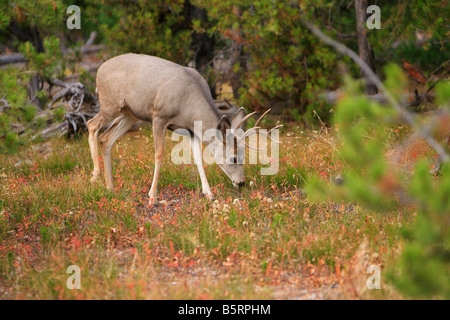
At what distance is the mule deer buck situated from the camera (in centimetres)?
680

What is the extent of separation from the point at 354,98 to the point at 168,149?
5.84 metres

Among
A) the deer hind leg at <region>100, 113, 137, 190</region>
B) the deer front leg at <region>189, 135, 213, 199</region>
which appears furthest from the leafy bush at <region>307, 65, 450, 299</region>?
the deer hind leg at <region>100, 113, 137, 190</region>

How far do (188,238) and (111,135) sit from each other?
289 cm

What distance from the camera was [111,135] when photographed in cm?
760

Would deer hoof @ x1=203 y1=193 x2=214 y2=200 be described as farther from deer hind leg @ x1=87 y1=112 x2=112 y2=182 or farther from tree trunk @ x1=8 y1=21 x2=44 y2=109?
tree trunk @ x1=8 y1=21 x2=44 y2=109

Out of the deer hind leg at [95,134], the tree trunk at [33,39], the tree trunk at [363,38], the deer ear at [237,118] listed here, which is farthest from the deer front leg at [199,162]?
the tree trunk at [33,39]

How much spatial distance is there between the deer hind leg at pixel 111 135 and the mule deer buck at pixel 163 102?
21 millimetres

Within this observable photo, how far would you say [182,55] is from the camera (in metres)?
11.3

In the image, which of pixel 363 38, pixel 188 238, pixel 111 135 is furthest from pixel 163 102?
pixel 363 38

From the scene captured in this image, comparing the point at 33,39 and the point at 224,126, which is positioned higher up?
the point at 33,39

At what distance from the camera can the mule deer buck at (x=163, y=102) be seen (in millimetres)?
6805

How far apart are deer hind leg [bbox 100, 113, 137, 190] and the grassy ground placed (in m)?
0.28

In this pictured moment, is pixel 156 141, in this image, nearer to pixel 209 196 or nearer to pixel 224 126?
pixel 224 126
